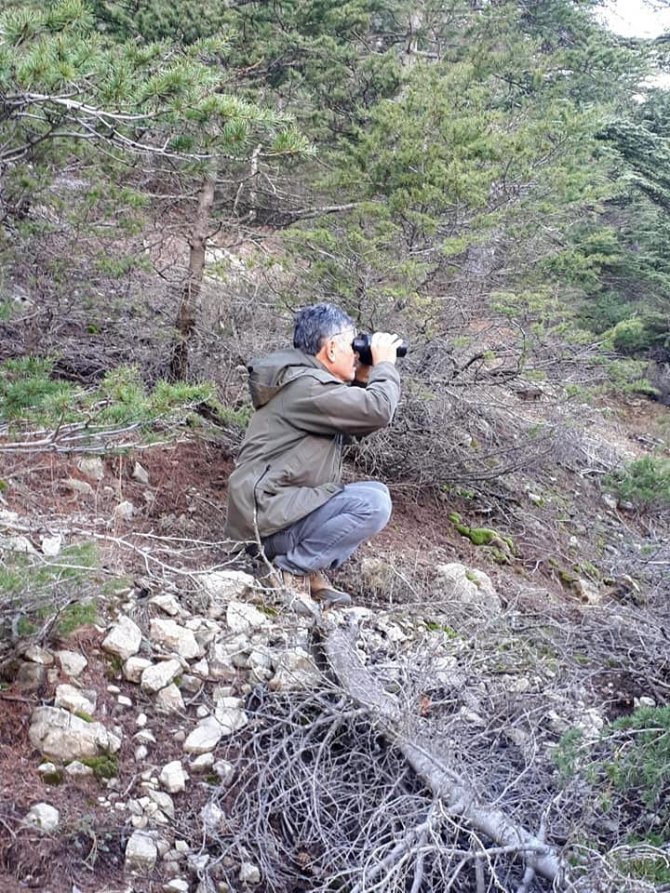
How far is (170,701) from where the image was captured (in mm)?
2945

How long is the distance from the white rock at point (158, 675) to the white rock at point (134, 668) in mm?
28

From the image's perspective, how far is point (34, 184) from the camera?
4.21 metres

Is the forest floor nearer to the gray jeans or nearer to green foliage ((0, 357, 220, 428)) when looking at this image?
green foliage ((0, 357, 220, 428))

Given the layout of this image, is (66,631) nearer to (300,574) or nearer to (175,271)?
(300,574)

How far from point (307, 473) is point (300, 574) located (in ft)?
1.65

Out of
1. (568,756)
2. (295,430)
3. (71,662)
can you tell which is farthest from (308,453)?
(568,756)

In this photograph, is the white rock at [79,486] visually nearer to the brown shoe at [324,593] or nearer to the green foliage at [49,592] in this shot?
the brown shoe at [324,593]

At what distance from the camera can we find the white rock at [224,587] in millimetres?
3484

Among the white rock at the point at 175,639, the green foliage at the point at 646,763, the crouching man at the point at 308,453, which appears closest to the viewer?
the green foliage at the point at 646,763

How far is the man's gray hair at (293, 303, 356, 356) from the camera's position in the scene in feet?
12.2

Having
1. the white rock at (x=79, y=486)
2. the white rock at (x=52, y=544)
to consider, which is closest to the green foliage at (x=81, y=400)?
the white rock at (x=52, y=544)

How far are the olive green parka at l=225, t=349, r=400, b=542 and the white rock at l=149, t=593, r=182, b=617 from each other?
0.48 m

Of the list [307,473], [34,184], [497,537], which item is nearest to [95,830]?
[307,473]

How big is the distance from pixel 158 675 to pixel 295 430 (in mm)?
1296
